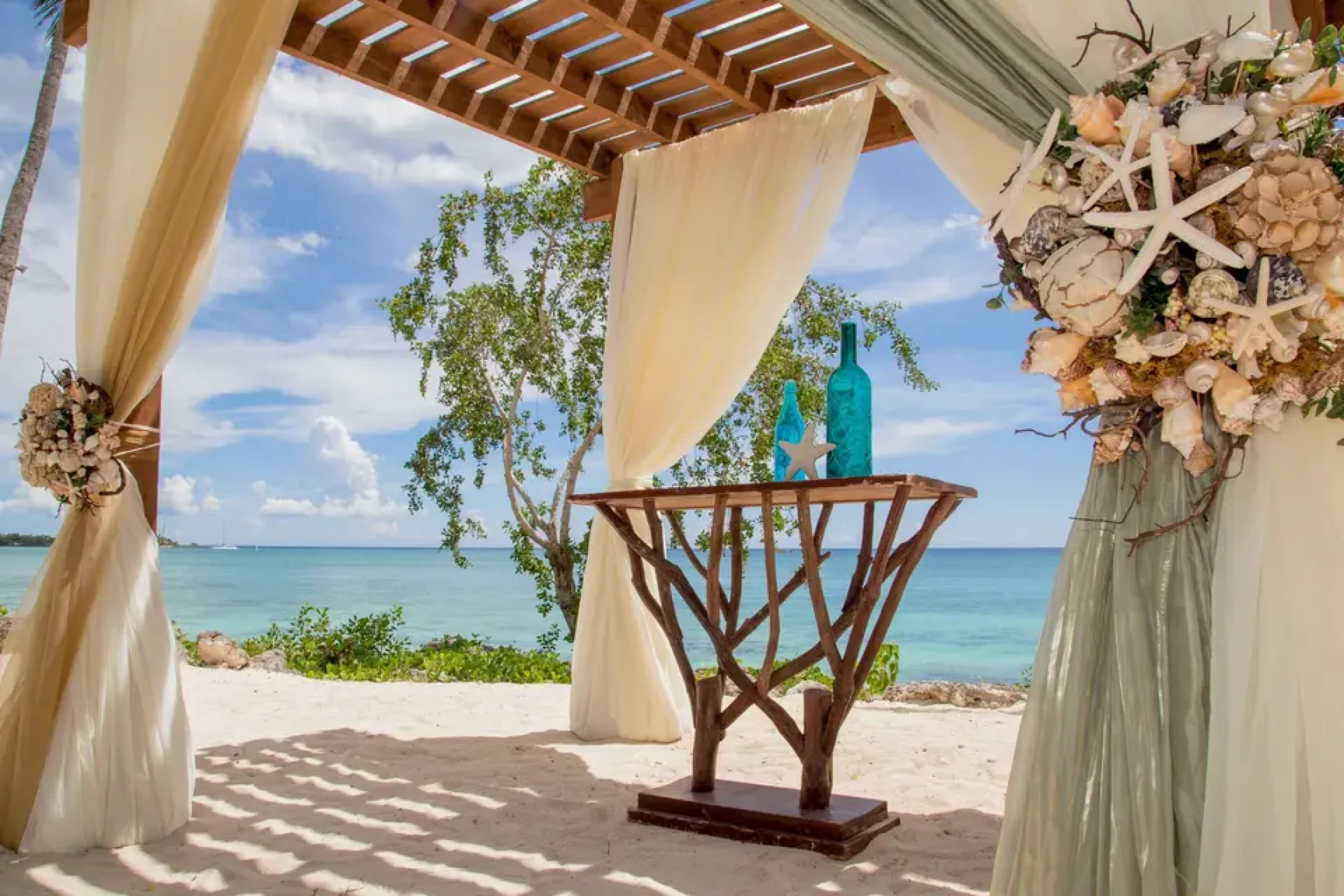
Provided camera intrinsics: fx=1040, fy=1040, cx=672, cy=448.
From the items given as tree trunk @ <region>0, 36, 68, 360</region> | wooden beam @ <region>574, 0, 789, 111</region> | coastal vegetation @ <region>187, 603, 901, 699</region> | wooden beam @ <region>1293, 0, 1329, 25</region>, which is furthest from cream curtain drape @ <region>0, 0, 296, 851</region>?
tree trunk @ <region>0, 36, 68, 360</region>

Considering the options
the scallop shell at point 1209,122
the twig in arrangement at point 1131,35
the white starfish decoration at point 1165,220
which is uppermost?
the twig in arrangement at point 1131,35

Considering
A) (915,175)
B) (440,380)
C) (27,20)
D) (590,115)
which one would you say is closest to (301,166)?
(915,175)

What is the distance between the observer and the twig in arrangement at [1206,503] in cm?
128

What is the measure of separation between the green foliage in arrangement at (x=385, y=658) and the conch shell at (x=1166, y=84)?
17.6ft

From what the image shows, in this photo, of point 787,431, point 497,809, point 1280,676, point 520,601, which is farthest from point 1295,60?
point 520,601

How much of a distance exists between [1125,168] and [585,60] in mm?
2884

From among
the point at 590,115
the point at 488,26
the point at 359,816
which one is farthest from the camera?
the point at 590,115

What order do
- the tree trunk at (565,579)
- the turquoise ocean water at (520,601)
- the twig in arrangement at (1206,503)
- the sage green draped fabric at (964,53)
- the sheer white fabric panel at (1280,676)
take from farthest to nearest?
the turquoise ocean water at (520,601) < the tree trunk at (565,579) < the sage green draped fabric at (964,53) < the twig in arrangement at (1206,503) < the sheer white fabric panel at (1280,676)

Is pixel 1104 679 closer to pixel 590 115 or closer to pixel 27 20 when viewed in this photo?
pixel 590 115

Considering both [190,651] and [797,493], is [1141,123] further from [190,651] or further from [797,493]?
[190,651]

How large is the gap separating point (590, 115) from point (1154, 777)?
3.46 metres

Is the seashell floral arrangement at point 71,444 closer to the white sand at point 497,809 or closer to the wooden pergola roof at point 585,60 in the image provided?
the white sand at point 497,809

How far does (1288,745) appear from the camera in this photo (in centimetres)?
119

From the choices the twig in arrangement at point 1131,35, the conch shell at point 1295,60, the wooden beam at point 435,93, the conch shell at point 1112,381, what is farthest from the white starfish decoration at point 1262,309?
the wooden beam at point 435,93
